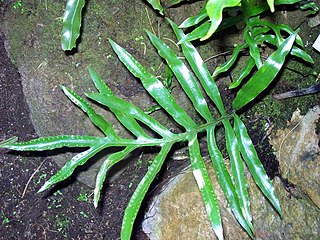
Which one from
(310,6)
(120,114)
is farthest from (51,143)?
(310,6)

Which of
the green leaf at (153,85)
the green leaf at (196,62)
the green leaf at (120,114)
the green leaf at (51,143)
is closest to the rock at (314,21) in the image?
the green leaf at (196,62)

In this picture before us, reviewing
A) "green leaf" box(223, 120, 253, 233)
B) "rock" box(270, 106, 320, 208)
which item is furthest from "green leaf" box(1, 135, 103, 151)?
"rock" box(270, 106, 320, 208)

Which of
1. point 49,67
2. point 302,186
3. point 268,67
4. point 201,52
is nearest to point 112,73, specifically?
point 49,67

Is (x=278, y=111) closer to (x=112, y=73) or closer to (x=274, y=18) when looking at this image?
(x=274, y=18)

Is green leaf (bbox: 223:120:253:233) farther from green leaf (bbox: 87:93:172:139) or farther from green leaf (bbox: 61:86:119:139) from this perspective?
green leaf (bbox: 61:86:119:139)

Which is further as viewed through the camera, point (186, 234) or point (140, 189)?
point (186, 234)

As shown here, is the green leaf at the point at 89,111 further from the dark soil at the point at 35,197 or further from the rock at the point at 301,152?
the rock at the point at 301,152
